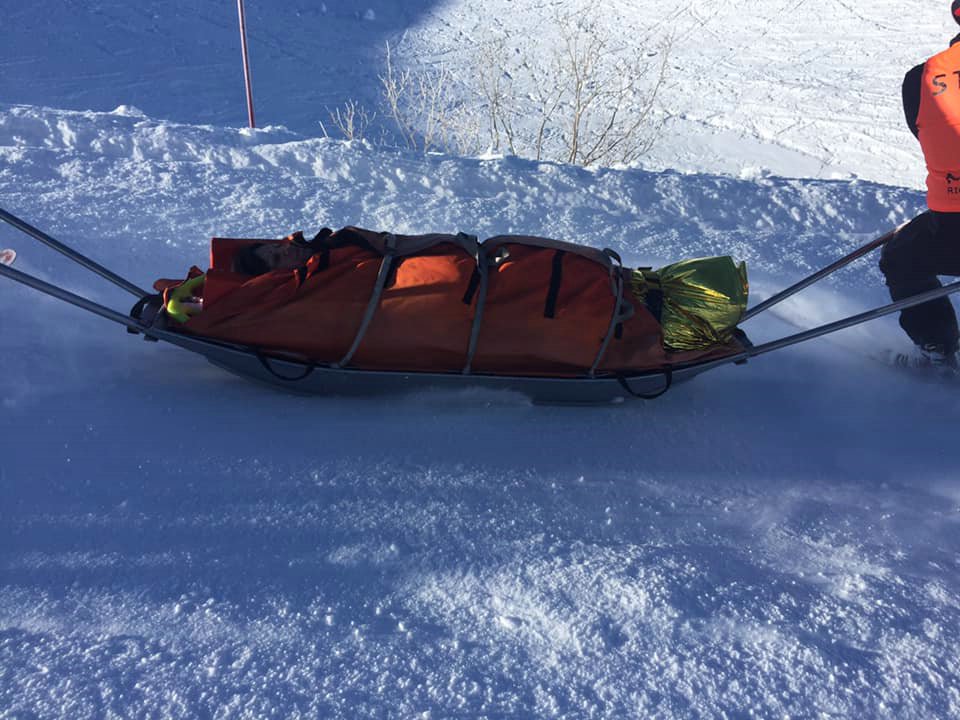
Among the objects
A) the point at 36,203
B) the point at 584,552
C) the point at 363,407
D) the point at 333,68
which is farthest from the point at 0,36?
the point at 584,552

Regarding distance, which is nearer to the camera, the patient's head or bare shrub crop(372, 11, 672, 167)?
the patient's head

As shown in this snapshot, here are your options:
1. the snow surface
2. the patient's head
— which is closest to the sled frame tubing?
the snow surface

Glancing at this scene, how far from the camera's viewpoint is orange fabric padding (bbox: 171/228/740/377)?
2320 mm

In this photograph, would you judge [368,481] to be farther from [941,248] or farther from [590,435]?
[941,248]

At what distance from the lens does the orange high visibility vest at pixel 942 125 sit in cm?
242

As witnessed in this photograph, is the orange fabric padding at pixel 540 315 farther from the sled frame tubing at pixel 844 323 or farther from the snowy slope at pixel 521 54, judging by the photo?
the snowy slope at pixel 521 54

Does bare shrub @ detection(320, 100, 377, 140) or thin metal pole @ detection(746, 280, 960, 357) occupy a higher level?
bare shrub @ detection(320, 100, 377, 140)

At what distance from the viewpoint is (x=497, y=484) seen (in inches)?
84.0

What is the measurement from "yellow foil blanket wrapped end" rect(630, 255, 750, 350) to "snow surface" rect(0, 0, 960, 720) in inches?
10.5

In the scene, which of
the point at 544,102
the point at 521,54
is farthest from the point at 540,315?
the point at 521,54

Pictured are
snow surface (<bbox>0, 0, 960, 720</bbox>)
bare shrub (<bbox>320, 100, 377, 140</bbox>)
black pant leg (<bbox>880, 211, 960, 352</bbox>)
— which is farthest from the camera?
bare shrub (<bbox>320, 100, 377, 140</bbox>)

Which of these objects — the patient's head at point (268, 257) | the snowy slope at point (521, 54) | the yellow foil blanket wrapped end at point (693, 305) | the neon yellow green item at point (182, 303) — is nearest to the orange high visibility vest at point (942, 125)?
the yellow foil blanket wrapped end at point (693, 305)

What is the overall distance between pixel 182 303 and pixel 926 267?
2603mm

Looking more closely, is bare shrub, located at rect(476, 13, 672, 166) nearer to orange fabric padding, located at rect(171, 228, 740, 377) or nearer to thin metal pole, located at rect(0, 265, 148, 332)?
orange fabric padding, located at rect(171, 228, 740, 377)
